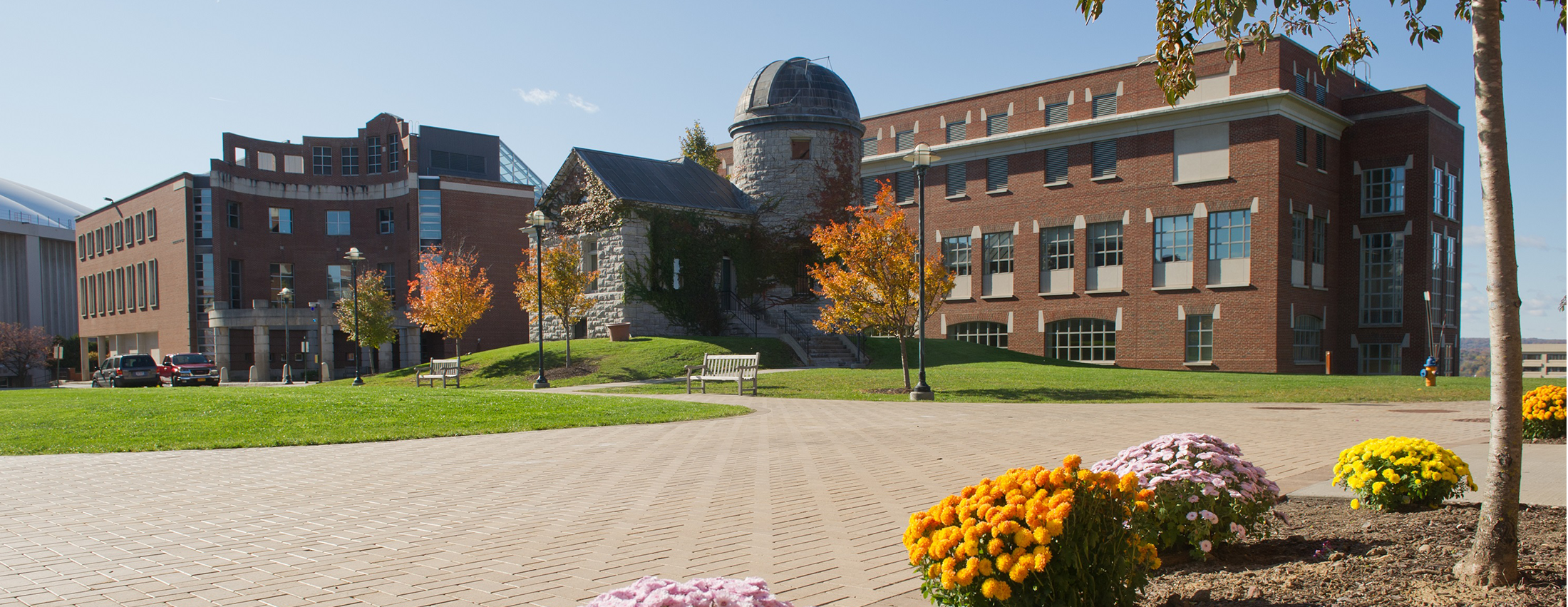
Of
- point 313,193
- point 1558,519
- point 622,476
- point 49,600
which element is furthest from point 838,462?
point 313,193

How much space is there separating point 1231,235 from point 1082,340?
23.4ft

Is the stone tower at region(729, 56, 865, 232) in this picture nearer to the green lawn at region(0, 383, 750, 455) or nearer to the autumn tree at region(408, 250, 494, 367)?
the autumn tree at region(408, 250, 494, 367)

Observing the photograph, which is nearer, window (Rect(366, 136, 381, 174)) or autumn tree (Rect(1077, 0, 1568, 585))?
autumn tree (Rect(1077, 0, 1568, 585))

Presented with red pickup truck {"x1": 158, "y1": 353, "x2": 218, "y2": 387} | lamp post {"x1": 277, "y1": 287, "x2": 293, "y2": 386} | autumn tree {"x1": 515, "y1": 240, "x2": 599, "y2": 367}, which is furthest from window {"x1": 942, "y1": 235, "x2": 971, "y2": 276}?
red pickup truck {"x1": 158, "y1": 353, "x2": 218, "y2": 387}

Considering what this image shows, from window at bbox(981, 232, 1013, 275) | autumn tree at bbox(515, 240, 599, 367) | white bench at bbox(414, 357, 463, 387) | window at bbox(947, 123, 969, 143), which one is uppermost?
window at bbox(947, 123, 969, 143)

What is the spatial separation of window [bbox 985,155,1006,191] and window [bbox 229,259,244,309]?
1694 inches

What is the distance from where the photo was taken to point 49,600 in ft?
14.8

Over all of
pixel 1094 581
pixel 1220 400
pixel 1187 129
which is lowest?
pixel 1220 400

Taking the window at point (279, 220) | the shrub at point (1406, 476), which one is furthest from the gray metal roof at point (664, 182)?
the window at point (279, 220)

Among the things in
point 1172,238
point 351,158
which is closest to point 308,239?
point 351,158

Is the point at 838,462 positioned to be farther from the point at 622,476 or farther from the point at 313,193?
the point at 313,193

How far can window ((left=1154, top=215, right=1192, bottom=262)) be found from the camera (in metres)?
35.2

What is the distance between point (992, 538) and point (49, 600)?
4.50 meters

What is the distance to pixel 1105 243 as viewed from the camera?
3750 centimetres
